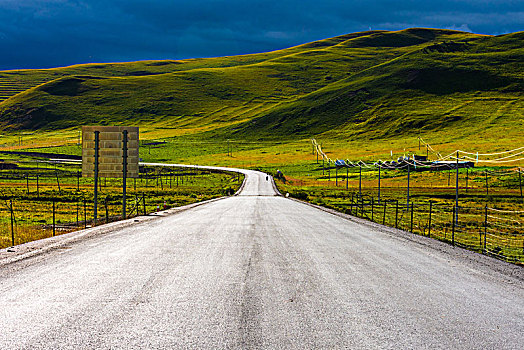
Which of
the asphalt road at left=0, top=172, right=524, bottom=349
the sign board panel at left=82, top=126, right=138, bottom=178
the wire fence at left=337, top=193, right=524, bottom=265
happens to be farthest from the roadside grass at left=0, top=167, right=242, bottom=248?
the wire fence at left=337, top=193, right=524, bottom=265

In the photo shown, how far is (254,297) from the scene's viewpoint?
8.51 metres

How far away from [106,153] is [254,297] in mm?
21695

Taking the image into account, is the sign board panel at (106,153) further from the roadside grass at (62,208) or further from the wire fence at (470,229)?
the wire fence at (470,229)

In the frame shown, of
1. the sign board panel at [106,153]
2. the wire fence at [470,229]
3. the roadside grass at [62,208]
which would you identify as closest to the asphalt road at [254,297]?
the wire fence at [470,229]

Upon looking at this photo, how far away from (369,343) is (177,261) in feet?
21.7

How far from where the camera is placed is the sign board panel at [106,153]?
27.8 m

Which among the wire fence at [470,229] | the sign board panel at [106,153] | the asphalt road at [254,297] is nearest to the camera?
the asphalt road at [254,297]

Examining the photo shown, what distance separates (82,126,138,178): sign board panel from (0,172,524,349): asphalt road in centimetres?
1330

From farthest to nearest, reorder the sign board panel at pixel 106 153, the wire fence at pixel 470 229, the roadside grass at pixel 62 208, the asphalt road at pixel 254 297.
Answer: the sign board panel at pixel 106 153 → the roadside grass at pixel 62 208 → the wire fence at pixel 470 229 → the asphalt road at pixel 254 297

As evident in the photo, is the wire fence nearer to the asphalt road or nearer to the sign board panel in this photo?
the asphalt road

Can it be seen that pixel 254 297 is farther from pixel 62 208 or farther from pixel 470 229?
pixel 62 208

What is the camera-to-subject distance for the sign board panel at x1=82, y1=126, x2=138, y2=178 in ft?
91.0

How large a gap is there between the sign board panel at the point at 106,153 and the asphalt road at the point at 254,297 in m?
13.3

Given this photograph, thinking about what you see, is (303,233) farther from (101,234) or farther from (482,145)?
(482,145)
